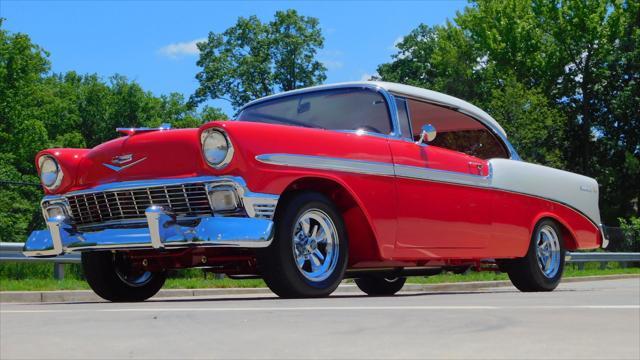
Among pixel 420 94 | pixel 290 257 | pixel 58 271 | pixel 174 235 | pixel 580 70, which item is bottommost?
pixel 58 271

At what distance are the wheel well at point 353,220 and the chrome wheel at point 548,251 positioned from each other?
9.07 feet

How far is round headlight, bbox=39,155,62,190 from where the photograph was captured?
6.74 metres

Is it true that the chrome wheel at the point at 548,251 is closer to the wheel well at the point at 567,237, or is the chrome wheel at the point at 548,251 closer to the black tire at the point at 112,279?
the wheel well at the point at 567,237

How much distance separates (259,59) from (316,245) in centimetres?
4917

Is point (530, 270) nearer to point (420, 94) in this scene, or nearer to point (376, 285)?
point (376, 285)

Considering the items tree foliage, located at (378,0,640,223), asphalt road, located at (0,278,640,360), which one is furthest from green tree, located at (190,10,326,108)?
asphalt road, located at (0,278,640,360)

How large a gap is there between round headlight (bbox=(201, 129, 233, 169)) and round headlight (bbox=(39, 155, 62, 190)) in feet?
4.87

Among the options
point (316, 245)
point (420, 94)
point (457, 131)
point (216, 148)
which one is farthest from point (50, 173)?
point (457, 131)

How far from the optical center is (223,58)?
54.4m

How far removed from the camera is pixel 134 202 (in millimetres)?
6172

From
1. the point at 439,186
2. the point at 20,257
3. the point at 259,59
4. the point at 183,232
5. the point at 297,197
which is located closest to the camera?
the point at 183,232

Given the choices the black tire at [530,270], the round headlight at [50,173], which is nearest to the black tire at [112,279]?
the round headlight at [50,173]

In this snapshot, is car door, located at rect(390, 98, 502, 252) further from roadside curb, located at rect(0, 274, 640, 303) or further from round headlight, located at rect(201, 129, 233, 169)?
roadside curb, located at rect(0, 274, 640, 303)

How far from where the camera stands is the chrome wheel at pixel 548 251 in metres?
8.80
